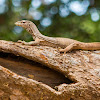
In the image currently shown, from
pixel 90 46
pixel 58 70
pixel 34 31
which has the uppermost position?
pixel 34 31

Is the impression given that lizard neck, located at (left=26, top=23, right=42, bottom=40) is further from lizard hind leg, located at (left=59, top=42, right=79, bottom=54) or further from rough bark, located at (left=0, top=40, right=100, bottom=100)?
lizard hind leg, located at (left=59, top=42, right=79, bottom=54)

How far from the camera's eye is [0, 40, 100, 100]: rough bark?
2494 mm

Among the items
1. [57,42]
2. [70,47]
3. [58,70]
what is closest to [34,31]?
[57,42]

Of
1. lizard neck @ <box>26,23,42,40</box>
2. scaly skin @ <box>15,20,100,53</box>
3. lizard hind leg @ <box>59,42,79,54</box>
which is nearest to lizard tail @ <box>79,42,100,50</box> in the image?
scaly skin @ <box>15,20,100,53</box>

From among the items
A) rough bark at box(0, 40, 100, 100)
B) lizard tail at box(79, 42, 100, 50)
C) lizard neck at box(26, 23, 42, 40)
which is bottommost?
rough bark at box(0, 40, 100, 100)

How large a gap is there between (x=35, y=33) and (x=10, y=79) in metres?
1.35

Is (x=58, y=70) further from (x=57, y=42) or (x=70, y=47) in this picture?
(x=57, y=42)

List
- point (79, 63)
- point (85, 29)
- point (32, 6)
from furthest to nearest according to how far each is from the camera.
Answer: point (32, 6) → point (85, 29) → point (79, 63)

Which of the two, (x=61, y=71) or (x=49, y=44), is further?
(x=49, y=44)

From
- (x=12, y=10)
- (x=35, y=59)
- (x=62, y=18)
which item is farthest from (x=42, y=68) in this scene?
(x=12, y=10)

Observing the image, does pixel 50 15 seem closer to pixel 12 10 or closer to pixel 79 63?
pixel 12 10

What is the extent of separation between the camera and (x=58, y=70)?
284 cm

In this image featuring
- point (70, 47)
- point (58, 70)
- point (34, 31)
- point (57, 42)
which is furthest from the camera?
point (34, 31)

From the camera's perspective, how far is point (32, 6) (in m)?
7.80
